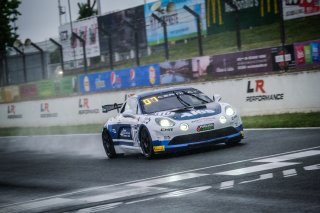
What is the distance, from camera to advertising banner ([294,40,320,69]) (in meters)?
20.5

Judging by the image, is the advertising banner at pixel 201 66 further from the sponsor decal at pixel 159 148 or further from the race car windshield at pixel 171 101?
the sponsor decal at pixel 159 148

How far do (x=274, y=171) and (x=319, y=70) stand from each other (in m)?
10.7

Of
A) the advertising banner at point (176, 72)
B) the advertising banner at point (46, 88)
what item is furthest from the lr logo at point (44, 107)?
the advertising banner at point (176, 72)

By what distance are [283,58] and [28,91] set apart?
18842mm

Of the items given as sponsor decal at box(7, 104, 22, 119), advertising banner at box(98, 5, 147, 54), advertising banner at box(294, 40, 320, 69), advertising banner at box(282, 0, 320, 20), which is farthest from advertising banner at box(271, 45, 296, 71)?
advertising banner at box(98, 5, 147, 54)

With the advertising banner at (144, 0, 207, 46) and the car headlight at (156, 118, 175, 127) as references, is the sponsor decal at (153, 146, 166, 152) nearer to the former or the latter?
the car headlight at (156, 118, 175, 127)

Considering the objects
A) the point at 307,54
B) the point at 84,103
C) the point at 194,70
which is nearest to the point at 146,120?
the point at 307,54

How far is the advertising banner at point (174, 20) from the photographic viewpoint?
37.5 metres

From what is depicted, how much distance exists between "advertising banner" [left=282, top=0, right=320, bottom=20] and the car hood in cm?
1925

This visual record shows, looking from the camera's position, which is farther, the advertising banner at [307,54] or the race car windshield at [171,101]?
the advertising banner at [307,54]

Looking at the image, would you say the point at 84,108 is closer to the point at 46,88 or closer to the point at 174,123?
the point at 46,88

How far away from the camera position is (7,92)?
123 feet

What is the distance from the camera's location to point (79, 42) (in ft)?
137

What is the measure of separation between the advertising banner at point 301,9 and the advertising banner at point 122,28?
10397 mm
